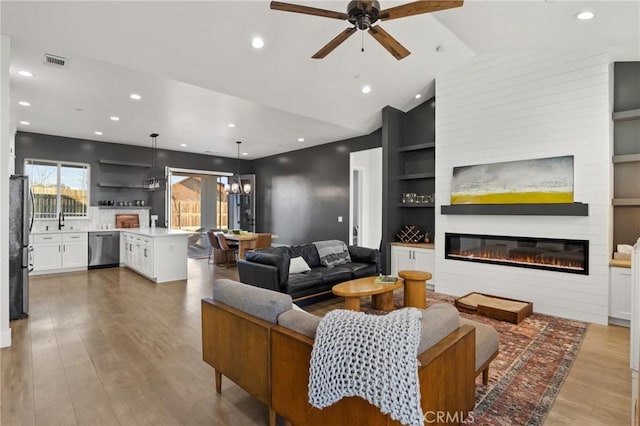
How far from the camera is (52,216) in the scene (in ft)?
23.5

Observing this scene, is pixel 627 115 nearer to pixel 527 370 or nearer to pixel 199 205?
pixel 527 370

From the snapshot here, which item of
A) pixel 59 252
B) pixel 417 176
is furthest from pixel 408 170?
pixel 59 252

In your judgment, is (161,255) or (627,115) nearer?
(627,115)

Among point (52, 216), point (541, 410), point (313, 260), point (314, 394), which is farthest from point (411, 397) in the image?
point (52, 216)

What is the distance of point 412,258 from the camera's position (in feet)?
18.9

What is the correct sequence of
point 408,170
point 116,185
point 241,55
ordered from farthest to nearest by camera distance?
point 116,185 < point 408,170 < point 241,55

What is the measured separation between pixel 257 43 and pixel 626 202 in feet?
16.1

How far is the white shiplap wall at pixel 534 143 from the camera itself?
3895 millimetres

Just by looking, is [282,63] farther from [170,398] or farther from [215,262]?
[215,262]

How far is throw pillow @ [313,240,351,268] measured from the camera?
5.12 m

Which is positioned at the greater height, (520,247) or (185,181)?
(185,181)

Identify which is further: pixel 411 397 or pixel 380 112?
pixel 380 112

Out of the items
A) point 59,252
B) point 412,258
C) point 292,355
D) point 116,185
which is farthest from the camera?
point 116,185

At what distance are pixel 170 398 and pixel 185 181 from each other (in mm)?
10011
